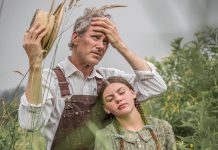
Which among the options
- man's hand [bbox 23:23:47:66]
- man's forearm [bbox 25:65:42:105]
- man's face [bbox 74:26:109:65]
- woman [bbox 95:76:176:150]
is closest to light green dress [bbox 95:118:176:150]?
woman [bbox 95:76:176:150]

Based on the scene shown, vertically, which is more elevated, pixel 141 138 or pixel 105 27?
pixel 105 27


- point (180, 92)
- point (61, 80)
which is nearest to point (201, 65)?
point (61, 80)

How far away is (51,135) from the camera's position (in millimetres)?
1883

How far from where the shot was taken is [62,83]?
183 cm

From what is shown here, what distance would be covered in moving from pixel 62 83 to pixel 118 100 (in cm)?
22

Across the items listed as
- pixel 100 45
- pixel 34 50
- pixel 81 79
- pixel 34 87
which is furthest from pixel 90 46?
pixel 34 50

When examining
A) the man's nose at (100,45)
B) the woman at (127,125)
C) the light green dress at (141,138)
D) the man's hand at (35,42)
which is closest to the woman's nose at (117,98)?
the woman at (127,125)

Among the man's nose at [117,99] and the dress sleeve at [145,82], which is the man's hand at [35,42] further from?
the dress sleeve at [145,82]

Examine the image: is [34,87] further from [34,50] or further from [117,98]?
[117,98]

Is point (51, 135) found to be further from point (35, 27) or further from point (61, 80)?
point (35, 27)

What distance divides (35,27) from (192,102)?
228 cm

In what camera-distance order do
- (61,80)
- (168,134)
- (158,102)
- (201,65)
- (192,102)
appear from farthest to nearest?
(158,102) → (192,102) → (168,134) → (61,80) → (201,65)

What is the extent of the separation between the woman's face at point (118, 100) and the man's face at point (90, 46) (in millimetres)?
150

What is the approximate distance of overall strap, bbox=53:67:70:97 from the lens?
1829 mm
